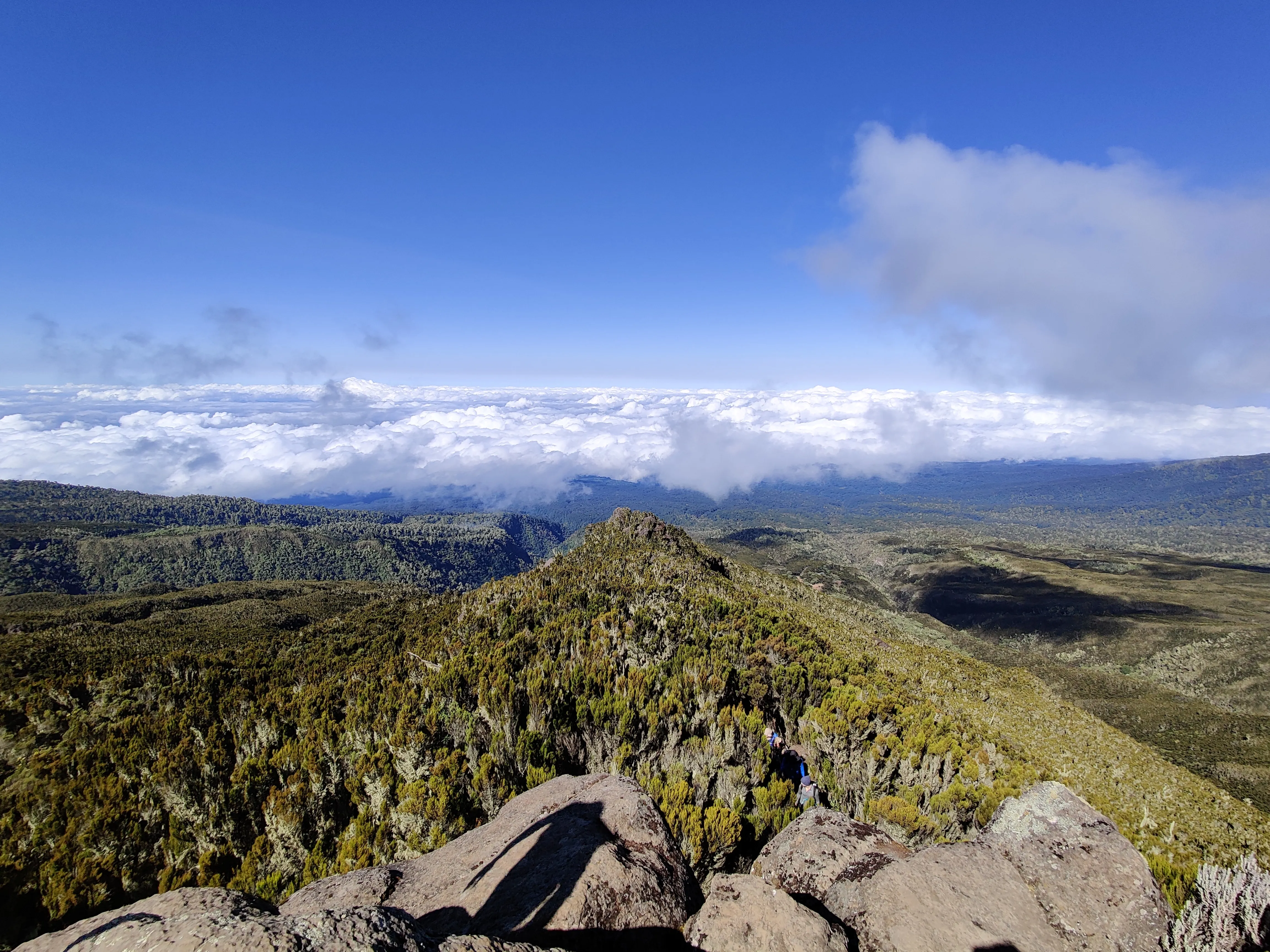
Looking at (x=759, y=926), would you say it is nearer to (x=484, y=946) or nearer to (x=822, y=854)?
(x=822, y=854)

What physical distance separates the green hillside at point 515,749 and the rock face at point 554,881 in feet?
7.97

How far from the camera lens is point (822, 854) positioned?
35.2 ft

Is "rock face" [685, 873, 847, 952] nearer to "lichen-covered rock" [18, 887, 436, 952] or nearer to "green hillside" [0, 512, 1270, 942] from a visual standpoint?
"green hillside" [0, 512, 1270, 942]

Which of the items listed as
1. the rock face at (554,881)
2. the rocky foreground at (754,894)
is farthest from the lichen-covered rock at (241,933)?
the rock face at (554,881)

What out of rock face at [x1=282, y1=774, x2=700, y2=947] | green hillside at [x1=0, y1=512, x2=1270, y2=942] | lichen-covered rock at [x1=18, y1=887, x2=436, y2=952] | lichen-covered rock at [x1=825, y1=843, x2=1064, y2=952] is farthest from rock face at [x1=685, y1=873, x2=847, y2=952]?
lichen-covered rock at [x1=18, y1=887, x2=436, y2=952]

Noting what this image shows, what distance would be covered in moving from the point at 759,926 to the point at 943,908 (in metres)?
3.33

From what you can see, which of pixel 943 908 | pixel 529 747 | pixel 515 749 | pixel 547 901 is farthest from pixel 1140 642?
pixel 547 901

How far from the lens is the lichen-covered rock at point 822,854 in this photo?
1023 centimetres

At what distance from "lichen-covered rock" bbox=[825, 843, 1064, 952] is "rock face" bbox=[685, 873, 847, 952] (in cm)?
83

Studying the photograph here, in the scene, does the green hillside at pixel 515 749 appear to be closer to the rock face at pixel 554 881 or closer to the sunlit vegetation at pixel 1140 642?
the rock face at pixel 554 881

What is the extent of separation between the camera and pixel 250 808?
54.3ft

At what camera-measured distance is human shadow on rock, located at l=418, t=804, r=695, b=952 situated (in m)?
8.34

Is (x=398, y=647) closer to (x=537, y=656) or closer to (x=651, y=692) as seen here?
(x=537, y=656)

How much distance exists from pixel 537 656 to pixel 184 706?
62.0 feet
